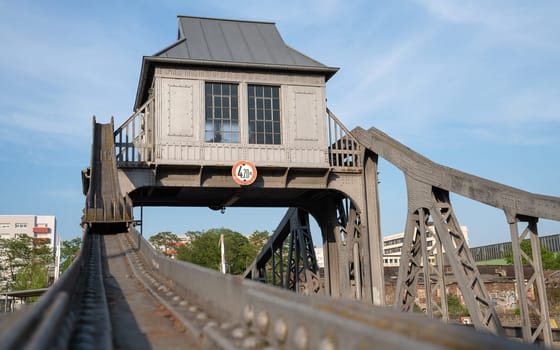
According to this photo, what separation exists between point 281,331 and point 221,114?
15828 millimetres

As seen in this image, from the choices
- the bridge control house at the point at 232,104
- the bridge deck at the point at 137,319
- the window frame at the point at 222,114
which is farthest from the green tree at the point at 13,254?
the bridge deck at the point at 137,319

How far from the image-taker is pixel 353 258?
21906 mm

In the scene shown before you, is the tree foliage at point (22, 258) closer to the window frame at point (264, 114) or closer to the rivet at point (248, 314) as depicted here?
the window frame at point (264, 114)

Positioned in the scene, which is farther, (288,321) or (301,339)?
(288,321)

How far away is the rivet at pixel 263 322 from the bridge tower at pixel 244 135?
13748 mm

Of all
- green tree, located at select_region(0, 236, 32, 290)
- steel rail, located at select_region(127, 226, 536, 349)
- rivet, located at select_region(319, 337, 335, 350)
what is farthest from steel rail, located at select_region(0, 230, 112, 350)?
green tree, located at select_region(0, 236, 32, 290)

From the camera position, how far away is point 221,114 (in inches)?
765

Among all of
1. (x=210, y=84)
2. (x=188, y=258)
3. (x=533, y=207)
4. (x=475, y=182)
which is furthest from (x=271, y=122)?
(x=188, y=258)

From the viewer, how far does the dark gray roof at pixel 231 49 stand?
19.3 metres

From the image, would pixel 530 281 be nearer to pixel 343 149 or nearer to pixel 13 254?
pixel 343 149

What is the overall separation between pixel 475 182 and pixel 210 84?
399 inches

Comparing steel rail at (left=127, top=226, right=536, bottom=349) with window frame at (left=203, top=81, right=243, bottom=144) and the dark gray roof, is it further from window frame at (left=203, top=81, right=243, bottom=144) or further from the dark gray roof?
the dark gray roof

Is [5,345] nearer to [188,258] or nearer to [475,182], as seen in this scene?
[475,182]

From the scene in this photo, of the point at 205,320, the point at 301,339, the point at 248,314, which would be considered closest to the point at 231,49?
the point at 205,320
